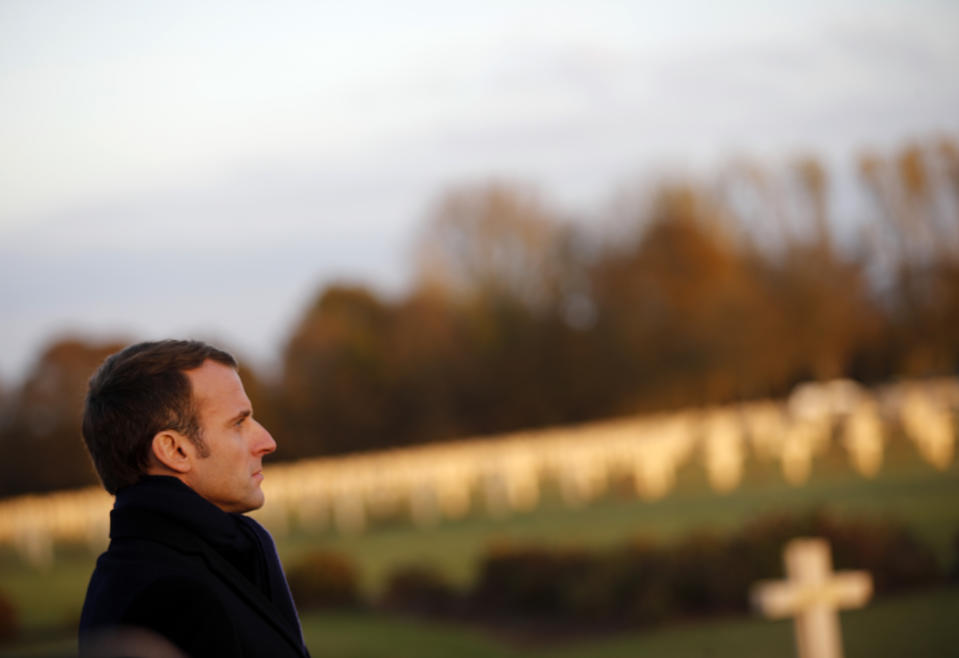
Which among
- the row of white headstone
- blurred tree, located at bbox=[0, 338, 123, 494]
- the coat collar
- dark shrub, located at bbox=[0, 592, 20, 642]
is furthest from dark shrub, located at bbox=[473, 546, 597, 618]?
the coat collar

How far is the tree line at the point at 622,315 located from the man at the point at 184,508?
24351 millimetres

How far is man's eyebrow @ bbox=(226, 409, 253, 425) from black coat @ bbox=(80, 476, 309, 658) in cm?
16

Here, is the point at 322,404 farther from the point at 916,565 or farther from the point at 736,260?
the point at 736,260

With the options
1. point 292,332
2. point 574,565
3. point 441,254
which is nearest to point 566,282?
point 441,254

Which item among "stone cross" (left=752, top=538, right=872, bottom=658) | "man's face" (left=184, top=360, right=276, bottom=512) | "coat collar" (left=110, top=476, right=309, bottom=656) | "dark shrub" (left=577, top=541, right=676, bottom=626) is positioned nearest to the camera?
"coat collar" (left=110, top=476, right=309, bottom=656)

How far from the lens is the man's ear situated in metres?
1.98

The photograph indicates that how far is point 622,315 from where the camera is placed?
43.1 meters

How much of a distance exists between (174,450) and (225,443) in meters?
0.09

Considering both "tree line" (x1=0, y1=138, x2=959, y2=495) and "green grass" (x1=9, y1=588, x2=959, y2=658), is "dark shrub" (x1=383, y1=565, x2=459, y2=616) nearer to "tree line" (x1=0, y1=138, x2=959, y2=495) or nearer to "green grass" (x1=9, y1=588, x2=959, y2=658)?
"green grass" (x1=9, y1=588, x2=959, y2=658)

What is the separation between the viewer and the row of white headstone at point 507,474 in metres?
18.1

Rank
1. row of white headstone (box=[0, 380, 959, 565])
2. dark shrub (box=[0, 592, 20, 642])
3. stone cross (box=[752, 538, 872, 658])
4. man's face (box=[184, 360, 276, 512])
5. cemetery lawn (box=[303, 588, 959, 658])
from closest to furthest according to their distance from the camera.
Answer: man's face (box=[184, 360, 276, 512])
stone cross (box=[752, 538, 872, 658])
cemetery lawn (box=[303, 588, 959, 658])
dark shrub (box=[0, 592, 20, 642])
row of white headstone (box=[0, 380, 959, 565])

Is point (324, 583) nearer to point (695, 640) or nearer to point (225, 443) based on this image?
point (695, 640)

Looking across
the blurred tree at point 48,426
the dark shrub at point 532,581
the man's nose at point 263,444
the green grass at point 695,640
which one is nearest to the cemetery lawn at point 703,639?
the green grass at point 695,640

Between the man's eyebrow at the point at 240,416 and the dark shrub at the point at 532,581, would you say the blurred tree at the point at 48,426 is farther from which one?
the man's eyebrow at the point at 240,416
